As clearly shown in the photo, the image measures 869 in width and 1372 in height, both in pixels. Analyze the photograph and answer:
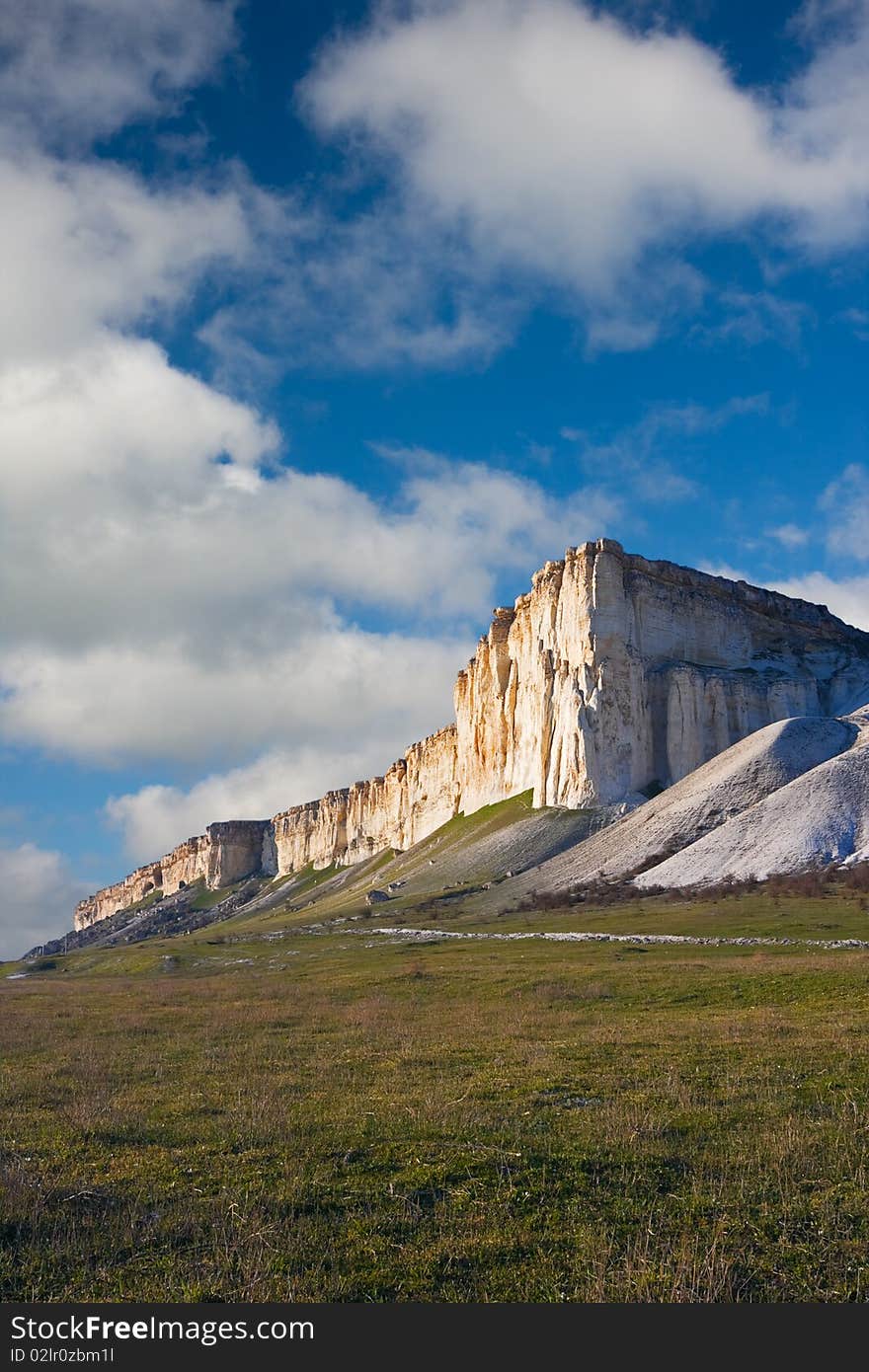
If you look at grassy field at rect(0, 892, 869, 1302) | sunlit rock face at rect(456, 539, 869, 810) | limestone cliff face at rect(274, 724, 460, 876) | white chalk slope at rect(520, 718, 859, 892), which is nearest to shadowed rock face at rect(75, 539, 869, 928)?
sunlit rock face at rect(456, 539, 869, 810)

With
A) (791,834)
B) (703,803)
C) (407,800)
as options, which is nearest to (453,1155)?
(791,834)

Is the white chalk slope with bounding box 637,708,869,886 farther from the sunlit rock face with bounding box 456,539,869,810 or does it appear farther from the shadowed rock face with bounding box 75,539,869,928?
the sunlit rock face with bounding box 456,539,869,810

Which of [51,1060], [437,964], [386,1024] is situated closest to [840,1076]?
[386,1024]

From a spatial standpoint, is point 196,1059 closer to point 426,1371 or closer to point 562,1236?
point 562,1236

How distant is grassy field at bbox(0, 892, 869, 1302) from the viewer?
23.9 feet

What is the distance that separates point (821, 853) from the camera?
217ft

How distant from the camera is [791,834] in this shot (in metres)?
69.4

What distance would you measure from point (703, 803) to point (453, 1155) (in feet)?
255

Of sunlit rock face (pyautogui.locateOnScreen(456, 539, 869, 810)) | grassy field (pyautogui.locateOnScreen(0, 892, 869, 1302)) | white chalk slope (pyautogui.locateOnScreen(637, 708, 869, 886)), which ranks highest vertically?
sunlit rock face (pyautogui.locateOnScreen(456, 539, 869, 810))

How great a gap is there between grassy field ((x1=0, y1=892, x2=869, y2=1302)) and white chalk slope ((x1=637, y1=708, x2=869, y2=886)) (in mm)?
45013

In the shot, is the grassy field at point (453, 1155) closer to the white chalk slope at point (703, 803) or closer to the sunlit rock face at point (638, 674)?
the white chalk slope at point (703, 803)

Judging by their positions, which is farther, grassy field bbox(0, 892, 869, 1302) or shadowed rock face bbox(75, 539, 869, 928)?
shadowed rock face bbox(75, 539, 869, 928)

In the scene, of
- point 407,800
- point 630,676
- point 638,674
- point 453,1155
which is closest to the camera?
point 453,1155

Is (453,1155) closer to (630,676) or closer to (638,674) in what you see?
(630,676)
